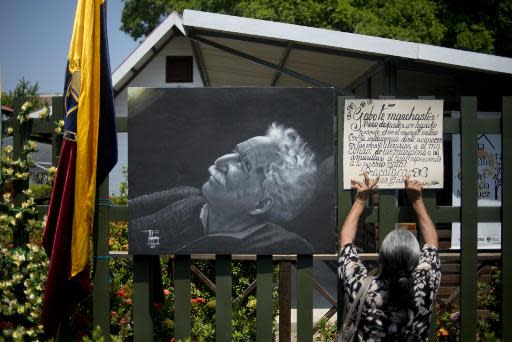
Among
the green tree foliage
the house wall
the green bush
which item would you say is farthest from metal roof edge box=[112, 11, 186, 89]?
the green tree foliage

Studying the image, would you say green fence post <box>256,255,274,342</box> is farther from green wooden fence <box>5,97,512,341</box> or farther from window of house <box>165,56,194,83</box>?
window of house <box>165,56,194,83</box>

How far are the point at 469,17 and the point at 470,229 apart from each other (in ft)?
66.8

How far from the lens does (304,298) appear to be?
4148mm

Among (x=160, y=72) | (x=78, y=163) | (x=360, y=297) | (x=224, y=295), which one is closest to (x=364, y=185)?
(x=360, y=297)

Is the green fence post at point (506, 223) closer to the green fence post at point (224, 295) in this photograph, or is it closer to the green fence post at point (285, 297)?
the green fence post at point (285, 297)

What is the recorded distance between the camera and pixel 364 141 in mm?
4113

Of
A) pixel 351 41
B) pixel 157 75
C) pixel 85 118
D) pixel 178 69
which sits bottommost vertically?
pixel 85 118

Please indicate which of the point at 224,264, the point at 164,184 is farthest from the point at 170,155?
the point at 224,264

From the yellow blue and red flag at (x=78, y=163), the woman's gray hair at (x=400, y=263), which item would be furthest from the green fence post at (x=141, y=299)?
the woman's gray hair at (x=400, y=263)

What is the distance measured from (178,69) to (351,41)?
28.1ft

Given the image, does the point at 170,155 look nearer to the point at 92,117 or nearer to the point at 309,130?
the point at 92,117

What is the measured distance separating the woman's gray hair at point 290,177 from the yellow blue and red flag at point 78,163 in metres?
1.20

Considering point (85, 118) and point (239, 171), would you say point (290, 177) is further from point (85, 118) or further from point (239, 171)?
point (85, 118)

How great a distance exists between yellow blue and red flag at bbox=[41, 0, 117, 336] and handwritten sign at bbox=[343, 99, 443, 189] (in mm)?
1722
